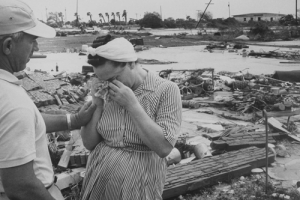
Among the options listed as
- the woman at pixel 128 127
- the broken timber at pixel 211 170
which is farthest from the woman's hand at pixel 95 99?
the broken timber at pixel 211 170

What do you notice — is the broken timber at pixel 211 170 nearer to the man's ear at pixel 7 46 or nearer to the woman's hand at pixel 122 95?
the woman's hand at pixel 122 95

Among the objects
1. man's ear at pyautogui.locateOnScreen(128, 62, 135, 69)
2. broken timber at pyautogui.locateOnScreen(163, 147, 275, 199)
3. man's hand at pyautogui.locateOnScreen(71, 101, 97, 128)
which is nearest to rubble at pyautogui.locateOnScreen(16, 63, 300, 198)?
broken timber at pyautogui.locateOnScreen(163, 147, 275, 199)

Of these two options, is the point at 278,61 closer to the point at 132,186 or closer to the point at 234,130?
the point at 234,130

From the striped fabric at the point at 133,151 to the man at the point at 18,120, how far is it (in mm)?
656

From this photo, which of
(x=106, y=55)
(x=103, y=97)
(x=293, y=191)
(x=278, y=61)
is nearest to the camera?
(x=106, y=55)

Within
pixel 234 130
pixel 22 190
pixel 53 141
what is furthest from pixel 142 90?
pixel 234 130

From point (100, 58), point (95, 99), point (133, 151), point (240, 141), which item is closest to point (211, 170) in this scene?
point (240, 141)

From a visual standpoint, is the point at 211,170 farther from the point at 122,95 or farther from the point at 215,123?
the point at 215,123

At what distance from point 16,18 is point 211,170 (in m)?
4.21

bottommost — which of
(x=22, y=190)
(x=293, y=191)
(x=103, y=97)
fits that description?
(x=293, y=191)

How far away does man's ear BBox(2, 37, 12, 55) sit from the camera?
5.83 ft

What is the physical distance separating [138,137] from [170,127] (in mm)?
252

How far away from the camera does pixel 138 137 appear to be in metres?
2.51

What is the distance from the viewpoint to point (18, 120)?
65.9 inches
